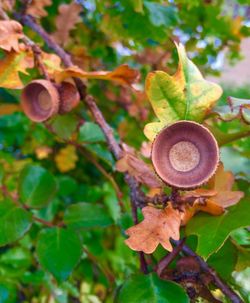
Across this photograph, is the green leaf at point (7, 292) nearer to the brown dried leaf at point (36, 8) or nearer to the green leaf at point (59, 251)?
the green leaf at point (59, 251)

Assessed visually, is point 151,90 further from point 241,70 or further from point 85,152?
point 241,70

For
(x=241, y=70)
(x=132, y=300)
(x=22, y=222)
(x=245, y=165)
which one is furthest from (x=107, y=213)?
(x=241, y=70)

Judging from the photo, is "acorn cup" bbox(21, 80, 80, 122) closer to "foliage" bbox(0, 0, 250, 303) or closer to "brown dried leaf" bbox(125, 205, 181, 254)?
"foliage" bbox(0, 0, 250, 303)

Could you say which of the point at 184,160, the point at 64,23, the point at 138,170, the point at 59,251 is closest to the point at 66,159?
the point at 64,23

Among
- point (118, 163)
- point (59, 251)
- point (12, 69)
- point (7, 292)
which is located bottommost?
point (7, 292)

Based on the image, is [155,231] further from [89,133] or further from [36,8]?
[36,8]

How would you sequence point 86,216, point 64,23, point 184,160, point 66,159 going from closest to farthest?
1. point 184,160
2. point 86,216
3. point 64,23
4. point 66,159
